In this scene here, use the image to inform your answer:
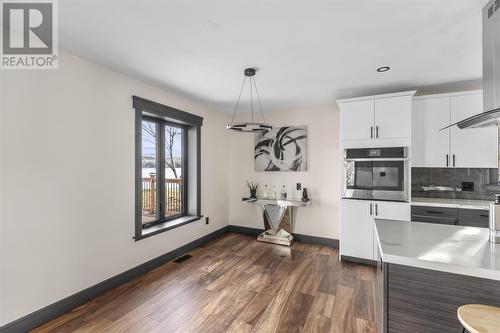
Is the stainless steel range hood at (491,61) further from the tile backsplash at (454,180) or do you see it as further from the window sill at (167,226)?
the window sill at (167,226)

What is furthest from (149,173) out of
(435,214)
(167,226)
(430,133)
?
(430,133)

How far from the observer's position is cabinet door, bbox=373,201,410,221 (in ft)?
9.62

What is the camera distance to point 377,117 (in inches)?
123

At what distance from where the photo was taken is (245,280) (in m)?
2.74

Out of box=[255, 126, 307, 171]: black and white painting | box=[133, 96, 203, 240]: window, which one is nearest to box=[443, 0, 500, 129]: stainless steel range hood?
box=[255, 126, 307, 171]: black and white painting

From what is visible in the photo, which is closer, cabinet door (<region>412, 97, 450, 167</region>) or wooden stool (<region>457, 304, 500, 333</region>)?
wooden stool (<region>457, 304, 500, 333</region>)

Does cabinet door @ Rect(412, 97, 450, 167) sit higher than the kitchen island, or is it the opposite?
cabinet door @ Rect(412, 97, 450, 167)

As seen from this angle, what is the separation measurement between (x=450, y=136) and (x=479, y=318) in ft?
9.24

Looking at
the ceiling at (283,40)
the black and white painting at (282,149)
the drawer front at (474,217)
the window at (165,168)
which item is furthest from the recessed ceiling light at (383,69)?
the window at (165,168)

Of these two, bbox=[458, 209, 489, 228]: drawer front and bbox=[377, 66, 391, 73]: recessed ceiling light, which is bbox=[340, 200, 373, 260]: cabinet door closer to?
bbox=[458, 209, 489, 228]: drawer front

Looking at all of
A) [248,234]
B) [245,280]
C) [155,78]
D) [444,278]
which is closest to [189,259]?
[245,280]

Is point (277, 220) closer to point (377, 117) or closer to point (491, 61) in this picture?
point (377, 117)

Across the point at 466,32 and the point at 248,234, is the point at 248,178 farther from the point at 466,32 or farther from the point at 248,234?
the point at 466,32

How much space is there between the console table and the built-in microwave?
35.7 inches
